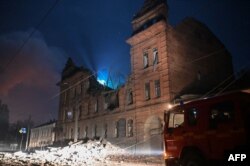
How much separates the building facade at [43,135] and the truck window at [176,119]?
133ft

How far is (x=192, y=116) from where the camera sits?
791 cm

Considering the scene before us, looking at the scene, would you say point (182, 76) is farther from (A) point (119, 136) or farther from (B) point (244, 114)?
(B) point (244, 114)

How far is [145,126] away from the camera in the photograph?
2505cm

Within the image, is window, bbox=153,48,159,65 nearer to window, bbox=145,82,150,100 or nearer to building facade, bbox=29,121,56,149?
window, bbox=145,82,150,100

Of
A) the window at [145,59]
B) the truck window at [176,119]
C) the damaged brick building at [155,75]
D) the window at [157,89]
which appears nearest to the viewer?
the truck window at [176,119]

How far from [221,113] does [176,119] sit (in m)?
1.99

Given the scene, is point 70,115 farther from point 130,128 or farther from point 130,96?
point 130,128

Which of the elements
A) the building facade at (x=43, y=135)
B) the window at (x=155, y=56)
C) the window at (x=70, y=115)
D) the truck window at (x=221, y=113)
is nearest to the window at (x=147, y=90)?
the window at (x=155, y=56)

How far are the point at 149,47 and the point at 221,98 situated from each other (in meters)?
20.1

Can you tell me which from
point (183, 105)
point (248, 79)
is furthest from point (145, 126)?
point (183, 105)

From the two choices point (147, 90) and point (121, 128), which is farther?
point (121, 128)

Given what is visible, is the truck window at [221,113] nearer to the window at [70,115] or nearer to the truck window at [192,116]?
the truck window at [192,116]

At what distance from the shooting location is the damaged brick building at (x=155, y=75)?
2444 centimetres

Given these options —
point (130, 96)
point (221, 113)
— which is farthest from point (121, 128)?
point (221, 113)
